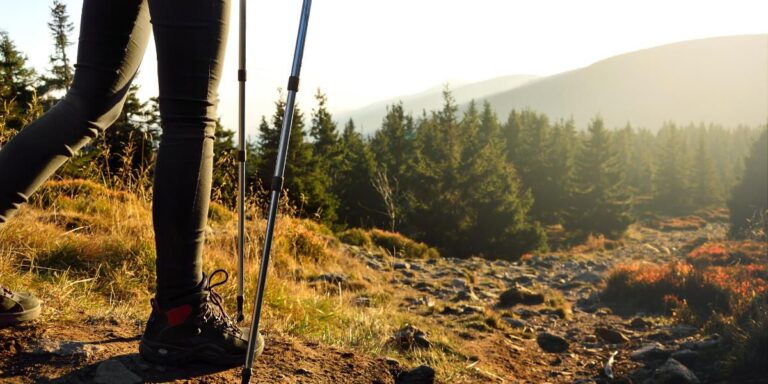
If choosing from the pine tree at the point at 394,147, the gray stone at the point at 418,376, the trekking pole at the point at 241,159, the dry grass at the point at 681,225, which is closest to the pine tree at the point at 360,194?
the pine tree at the point at 394,147

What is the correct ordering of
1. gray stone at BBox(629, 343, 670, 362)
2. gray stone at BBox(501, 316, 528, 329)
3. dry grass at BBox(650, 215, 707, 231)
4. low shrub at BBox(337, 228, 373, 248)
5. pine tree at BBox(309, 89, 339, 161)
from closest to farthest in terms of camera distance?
gray stone at BBox(629, 343, 670, 362) < gray stone at BBox(501, 316, 528, 329) < low shrub at BBox(337, 228, 373, 248) < pine tree at BBox(309, 89, 339, 161) < dry grass at BBox(650, 215, 707, 231)

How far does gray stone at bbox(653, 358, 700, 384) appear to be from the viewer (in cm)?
443

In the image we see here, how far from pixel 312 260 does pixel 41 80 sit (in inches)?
1103

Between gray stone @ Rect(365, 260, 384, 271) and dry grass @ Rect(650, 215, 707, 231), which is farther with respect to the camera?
dry grass @ Rect(650, 215, 707, 231)

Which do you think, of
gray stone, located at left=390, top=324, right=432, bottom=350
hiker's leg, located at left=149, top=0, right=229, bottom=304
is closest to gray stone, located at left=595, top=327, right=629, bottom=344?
gray stone, located at left=390, top=324, right=432, bottom=350

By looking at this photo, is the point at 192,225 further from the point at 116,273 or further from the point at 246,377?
the point at 116,273

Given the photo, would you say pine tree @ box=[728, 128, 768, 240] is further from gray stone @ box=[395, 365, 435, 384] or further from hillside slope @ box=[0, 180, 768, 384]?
gray stone @ box=[395, 365, 435, 384]

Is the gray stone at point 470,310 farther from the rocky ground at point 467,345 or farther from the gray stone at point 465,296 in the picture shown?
the gray stone at point 465,296

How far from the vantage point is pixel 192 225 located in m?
1.78

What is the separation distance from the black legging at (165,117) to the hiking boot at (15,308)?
0.51 meters

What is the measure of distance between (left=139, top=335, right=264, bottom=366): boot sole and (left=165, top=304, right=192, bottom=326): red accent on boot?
108mm

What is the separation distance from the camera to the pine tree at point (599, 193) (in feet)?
136

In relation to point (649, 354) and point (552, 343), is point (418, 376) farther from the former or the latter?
point (649, 354)

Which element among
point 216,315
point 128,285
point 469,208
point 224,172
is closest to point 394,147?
point 469,208
